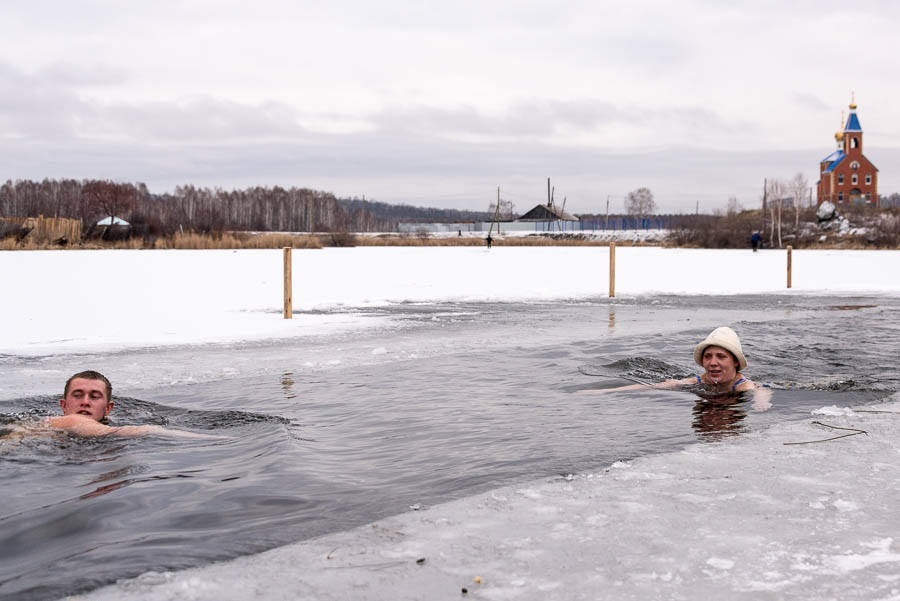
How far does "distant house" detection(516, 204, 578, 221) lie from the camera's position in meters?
112

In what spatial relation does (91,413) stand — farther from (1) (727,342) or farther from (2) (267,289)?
(2) (267,289)

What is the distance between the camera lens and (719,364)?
7.45 m

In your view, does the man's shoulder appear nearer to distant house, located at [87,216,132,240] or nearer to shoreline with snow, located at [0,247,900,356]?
shoreline with snow, located at [0,247,900,356]

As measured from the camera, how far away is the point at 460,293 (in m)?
20.5

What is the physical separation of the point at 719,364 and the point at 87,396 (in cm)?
503

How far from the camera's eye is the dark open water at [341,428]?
12.7 feet

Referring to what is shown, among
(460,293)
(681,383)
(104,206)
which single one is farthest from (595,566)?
(104,206)

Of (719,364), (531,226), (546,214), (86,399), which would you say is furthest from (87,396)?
(546,214)

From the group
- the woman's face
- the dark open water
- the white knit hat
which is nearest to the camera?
the dark open water

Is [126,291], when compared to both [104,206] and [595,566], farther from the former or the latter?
[104,206]

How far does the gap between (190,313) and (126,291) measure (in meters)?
4.89

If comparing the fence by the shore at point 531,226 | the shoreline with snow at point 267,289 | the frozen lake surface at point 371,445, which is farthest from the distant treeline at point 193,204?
the frozen lake surface at point 371,445

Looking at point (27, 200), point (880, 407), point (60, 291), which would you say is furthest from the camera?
point (27, 200)

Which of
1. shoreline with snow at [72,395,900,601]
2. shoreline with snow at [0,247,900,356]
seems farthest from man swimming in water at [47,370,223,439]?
shoreline with snow at [0,247,900,356]
